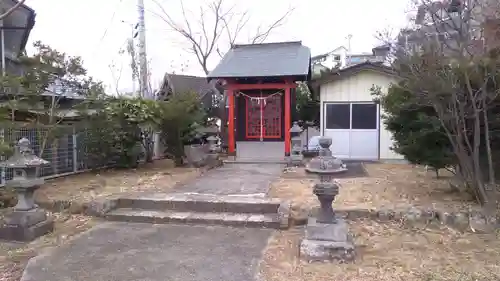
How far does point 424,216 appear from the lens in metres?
5.41

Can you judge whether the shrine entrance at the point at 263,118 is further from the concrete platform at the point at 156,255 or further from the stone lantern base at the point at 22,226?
the stone lantern base at the point at 22,226

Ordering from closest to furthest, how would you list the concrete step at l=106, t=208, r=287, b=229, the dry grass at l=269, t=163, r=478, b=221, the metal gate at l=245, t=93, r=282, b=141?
the concrete step at l=106, t=208, r=287, b=229 → the dry grass at l=269, t=163, r=478, b=221 → the metal gate at l=245, t=93, r=282, b=141

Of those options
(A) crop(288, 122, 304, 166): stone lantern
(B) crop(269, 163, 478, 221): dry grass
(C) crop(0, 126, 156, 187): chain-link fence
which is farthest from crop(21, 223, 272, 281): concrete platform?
(A) crop(288, 122, 304, 166): stone lantern

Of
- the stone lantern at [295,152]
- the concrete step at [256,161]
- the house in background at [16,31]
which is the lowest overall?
the concrete step at [256,161]

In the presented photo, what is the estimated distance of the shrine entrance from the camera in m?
13.5

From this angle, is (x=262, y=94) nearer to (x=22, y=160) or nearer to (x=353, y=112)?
(x=353, y=112)

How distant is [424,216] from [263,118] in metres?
8.64

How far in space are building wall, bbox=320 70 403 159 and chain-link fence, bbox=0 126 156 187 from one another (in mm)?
7746

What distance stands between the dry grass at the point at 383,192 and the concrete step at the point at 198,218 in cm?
49

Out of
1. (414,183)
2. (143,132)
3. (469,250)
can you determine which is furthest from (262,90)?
(469,250)

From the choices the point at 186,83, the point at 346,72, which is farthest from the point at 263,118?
the point at 186,83

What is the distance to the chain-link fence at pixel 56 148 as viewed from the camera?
7.54 metres

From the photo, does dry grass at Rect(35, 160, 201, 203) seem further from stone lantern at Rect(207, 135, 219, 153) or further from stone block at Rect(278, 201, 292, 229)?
stone block at Rect(278, 201, 292, 229)

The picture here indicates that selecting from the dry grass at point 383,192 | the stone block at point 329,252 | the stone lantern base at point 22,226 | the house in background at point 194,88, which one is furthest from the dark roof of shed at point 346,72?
the stone lantern base at point 22,226
